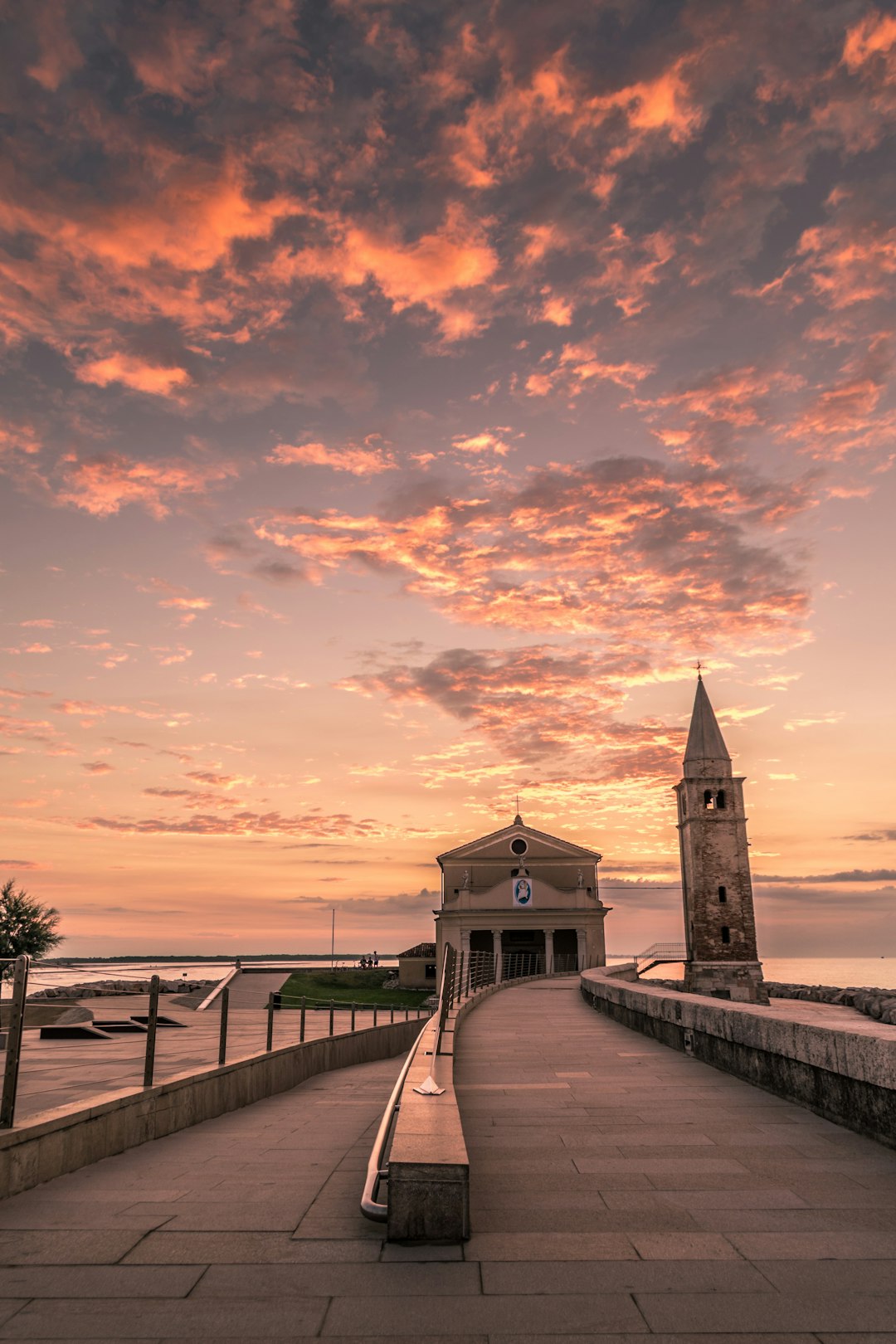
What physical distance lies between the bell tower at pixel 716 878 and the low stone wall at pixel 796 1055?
4346 centimetres

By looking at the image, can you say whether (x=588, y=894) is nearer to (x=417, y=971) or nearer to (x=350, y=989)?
(x=417, y=971)

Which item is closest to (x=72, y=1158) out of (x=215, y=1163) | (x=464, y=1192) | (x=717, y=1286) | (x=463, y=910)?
(x=215, y=1163)

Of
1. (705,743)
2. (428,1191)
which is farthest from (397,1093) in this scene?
(705,743)

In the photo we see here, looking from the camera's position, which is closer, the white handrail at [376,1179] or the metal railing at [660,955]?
the white handrail at [376,1179]

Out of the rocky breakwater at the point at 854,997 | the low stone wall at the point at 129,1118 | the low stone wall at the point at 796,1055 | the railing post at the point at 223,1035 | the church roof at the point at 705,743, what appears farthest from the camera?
the church roof at the point at 705,743

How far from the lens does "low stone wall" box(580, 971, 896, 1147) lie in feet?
18.8

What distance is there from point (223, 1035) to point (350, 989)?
5041cm

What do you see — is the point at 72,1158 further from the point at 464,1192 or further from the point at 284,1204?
the point at 464,1192

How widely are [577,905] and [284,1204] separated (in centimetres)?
4913

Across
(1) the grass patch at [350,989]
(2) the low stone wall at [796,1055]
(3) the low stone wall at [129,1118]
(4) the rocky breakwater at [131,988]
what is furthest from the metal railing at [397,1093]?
(1) the grass patch at [350,989]

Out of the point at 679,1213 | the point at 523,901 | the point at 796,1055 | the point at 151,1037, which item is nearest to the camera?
the point at 679,1213

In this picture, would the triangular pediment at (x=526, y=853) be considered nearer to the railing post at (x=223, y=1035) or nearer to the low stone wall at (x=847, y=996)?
the low stone wall at (x=847, y=996)

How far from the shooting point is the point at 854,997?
4647cm

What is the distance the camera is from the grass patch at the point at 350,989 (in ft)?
167
